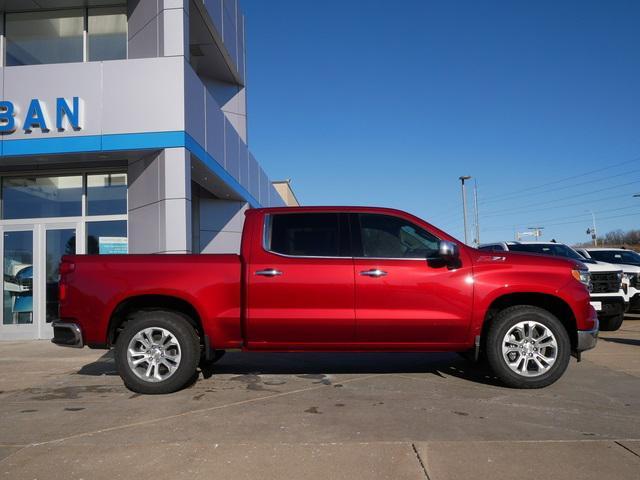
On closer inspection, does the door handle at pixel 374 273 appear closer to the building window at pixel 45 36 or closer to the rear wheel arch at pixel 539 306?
the rear wheel arch at pixel 539 306

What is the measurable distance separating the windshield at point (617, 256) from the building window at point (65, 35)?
12716mm

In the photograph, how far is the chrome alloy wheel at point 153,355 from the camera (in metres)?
5.84

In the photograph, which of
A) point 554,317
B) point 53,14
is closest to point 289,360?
point 554,317

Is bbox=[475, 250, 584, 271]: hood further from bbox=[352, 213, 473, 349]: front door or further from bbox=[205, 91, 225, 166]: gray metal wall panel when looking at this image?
bbox=[205, 91, 225, 166]: gray metal wall panel

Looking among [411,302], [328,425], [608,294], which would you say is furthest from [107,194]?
[608,294]

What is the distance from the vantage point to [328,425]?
15.1 feet

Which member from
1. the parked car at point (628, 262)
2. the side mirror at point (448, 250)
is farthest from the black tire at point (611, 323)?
the side mirror at point (448, 250)

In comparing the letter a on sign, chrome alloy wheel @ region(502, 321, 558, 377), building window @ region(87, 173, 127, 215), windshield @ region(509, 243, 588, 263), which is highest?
the letter a on sign

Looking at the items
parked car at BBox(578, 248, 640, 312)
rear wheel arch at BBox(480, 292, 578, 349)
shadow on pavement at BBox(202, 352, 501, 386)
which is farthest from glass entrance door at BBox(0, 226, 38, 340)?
parked car at BBox(578, 248, 640, 312)

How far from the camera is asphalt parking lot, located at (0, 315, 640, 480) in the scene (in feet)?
12.1

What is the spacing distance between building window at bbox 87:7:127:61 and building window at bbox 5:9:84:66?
0.95 feet

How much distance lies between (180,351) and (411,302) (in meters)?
2.53

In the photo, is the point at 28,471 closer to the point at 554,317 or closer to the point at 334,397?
the point at 334,397

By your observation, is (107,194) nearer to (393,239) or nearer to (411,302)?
(393,239)
